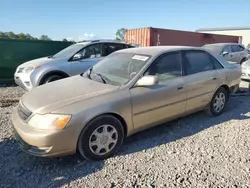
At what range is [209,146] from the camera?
338cm

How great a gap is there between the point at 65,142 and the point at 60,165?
47 cm

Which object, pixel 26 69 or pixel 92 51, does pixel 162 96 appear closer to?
pixel 92 51

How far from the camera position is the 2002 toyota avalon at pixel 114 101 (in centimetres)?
267

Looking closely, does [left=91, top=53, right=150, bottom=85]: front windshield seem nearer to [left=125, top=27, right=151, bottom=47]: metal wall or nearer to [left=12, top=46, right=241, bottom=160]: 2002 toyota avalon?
[left=12, top=46, right=241, bottom=160]: 2002 toyota avalon

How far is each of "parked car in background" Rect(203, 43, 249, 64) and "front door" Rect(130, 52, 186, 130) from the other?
812cm

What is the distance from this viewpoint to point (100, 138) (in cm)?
295

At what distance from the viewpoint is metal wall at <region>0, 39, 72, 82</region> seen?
8.35 metres

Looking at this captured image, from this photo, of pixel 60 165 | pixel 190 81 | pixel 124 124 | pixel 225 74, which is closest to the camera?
pixel 60 165

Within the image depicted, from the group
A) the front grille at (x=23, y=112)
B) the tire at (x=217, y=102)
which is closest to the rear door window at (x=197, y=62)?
the tire at (x=217, y=102)

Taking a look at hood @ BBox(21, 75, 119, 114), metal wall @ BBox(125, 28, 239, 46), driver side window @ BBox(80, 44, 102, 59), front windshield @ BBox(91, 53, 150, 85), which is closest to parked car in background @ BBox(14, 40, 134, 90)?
driver side window @ BBox(80, 44, 102, 59)

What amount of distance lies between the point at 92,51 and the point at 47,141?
4.67 meters

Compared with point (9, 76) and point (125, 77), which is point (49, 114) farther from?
point (9, 76)

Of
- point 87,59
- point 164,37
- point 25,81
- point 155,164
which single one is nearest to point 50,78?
point 25,81

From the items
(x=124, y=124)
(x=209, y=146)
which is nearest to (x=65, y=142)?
(x=124, y=124)
